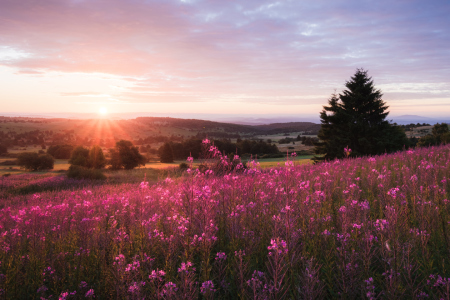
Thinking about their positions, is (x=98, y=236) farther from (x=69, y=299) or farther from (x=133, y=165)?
(x=133, y=165)

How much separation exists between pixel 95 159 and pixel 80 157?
2.37 m

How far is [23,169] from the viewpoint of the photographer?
4031cm

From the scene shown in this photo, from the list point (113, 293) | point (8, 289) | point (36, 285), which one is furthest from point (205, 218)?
point (8, 289)

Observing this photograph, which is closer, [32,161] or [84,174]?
[84,174]

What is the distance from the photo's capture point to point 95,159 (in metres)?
40.7

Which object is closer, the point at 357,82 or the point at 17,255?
the point at 17,255

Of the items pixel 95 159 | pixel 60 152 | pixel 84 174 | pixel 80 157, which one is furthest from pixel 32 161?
pixel 60 152

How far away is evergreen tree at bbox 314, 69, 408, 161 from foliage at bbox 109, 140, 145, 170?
3067cm

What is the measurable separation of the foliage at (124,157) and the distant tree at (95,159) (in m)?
1.80

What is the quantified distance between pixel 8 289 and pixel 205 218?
2564 millimetres

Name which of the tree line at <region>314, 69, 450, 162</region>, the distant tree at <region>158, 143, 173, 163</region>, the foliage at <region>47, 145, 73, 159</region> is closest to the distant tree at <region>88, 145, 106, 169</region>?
the distant tree at <region>158, 143, 173, 163</region>

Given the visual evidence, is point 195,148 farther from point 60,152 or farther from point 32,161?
point 60,152

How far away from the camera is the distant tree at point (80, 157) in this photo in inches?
1528

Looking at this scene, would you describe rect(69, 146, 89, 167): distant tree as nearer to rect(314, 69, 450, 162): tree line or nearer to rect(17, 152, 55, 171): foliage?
rect(17, 152, 55, 171): foliage
